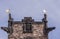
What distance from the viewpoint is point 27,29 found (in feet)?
134

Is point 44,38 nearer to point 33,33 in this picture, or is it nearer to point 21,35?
point 33,33

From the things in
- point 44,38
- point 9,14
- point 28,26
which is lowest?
point 44,38

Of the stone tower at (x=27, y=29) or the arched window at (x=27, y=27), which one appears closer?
the stone tower at (x=27, y=29)

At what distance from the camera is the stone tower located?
40.0m

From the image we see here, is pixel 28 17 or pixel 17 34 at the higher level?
pixel 28 17

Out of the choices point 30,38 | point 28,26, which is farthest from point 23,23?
point 30,38

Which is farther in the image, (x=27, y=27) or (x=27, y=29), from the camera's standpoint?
(x=27, y=27)

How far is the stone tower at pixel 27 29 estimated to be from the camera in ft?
131

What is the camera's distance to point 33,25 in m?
41.2

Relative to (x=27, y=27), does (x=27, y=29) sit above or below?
below

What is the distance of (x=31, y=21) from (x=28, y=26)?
54.4 inches

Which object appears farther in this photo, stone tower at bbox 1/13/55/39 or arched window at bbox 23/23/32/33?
arched window at bbox 23/23/32/33

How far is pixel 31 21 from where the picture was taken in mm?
41312

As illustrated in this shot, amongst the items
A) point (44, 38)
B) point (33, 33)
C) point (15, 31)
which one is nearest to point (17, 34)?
point (15, 31)
